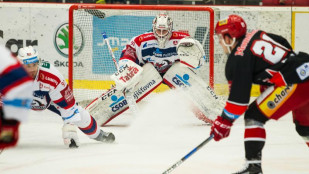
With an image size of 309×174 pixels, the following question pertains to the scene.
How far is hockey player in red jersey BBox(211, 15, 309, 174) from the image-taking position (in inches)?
117

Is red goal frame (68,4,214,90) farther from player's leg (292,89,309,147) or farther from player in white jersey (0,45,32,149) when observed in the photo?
player in white jersey (0,45,32,149)

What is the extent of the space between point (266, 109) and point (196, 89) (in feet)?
7.84

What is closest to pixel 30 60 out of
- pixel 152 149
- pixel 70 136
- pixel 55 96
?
pixel 55 96

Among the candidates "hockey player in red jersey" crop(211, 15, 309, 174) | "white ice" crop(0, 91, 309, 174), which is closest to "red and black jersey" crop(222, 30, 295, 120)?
"hockey player in red jersey" crop(211, 15, 309, 174)

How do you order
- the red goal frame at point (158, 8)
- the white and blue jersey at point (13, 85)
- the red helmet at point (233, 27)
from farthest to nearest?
the red goal frame at point (158, 8), the red helmet at point (233, 27), the white and blue jersey at point (13, 85)

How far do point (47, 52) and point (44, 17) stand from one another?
15.1 inches

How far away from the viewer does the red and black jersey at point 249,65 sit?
295 centimetres

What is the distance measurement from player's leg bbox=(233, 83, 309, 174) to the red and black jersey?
67mm

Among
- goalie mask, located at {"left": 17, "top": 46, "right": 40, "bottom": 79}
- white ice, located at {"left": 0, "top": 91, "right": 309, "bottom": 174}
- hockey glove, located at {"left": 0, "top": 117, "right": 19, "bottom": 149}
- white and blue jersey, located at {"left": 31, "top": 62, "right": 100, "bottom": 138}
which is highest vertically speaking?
hockey glove, located at {"left": 0, "top": 117, "right": 19, "bottom": 149}

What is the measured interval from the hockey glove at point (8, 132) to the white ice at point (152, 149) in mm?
1409

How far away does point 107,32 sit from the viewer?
6289 mm

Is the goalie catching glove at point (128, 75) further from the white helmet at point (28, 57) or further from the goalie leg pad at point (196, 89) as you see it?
the white helmet at point (28, 57)

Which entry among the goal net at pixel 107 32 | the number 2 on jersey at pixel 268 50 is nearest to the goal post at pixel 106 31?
the goal net at pixel 107 32

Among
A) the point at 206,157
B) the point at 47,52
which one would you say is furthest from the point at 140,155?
the point at 47,52
